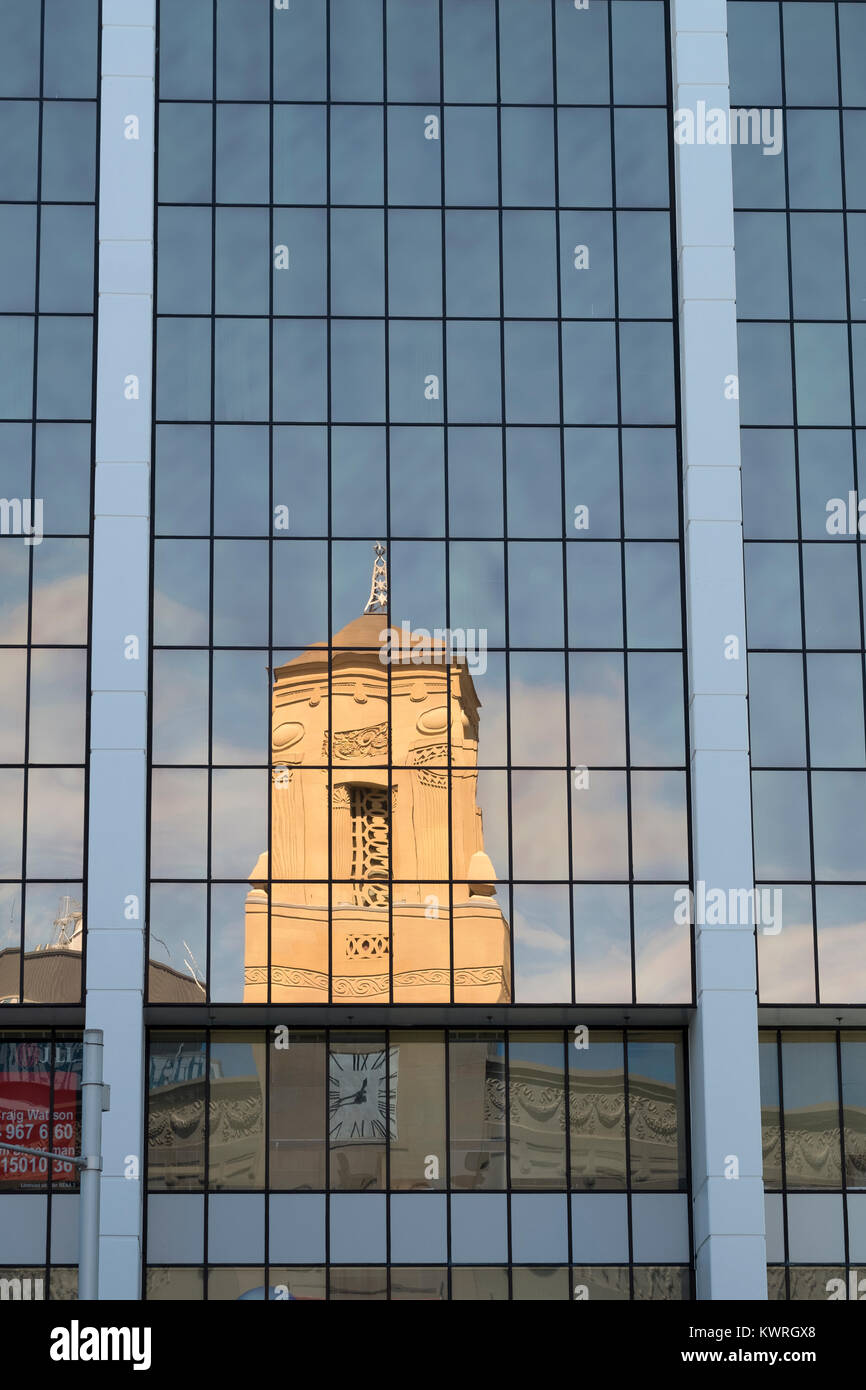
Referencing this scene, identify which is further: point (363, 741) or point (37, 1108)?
point (363, 741)

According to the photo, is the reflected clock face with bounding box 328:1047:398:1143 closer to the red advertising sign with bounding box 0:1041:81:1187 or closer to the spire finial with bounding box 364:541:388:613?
the red advertising sign with bounding box 0:1041:81:1187

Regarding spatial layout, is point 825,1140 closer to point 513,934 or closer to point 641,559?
point 513,934

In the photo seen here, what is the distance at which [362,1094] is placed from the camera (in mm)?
33312

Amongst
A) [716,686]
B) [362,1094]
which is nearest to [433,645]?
[716,686]

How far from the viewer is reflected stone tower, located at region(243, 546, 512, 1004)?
3278cm

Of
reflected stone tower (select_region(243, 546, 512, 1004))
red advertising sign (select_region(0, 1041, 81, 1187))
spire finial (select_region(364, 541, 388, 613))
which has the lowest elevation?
red advertising sign (select_region(0, 1041, 81, 1187))

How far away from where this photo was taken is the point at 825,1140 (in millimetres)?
33531

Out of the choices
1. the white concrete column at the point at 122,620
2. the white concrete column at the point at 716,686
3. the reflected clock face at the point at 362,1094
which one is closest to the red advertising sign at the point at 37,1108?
the white concrete column at the point at 122,620

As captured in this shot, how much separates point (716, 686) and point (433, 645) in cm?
518

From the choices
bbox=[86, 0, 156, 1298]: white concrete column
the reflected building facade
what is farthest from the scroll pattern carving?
bbox=[86, 0, 156, 1298]: white concrete column

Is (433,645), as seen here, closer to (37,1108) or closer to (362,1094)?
(362,1094)

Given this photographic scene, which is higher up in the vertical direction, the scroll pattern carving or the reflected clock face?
the scroll pattern carving

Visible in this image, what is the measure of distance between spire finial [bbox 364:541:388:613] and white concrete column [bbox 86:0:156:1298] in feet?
13.4
